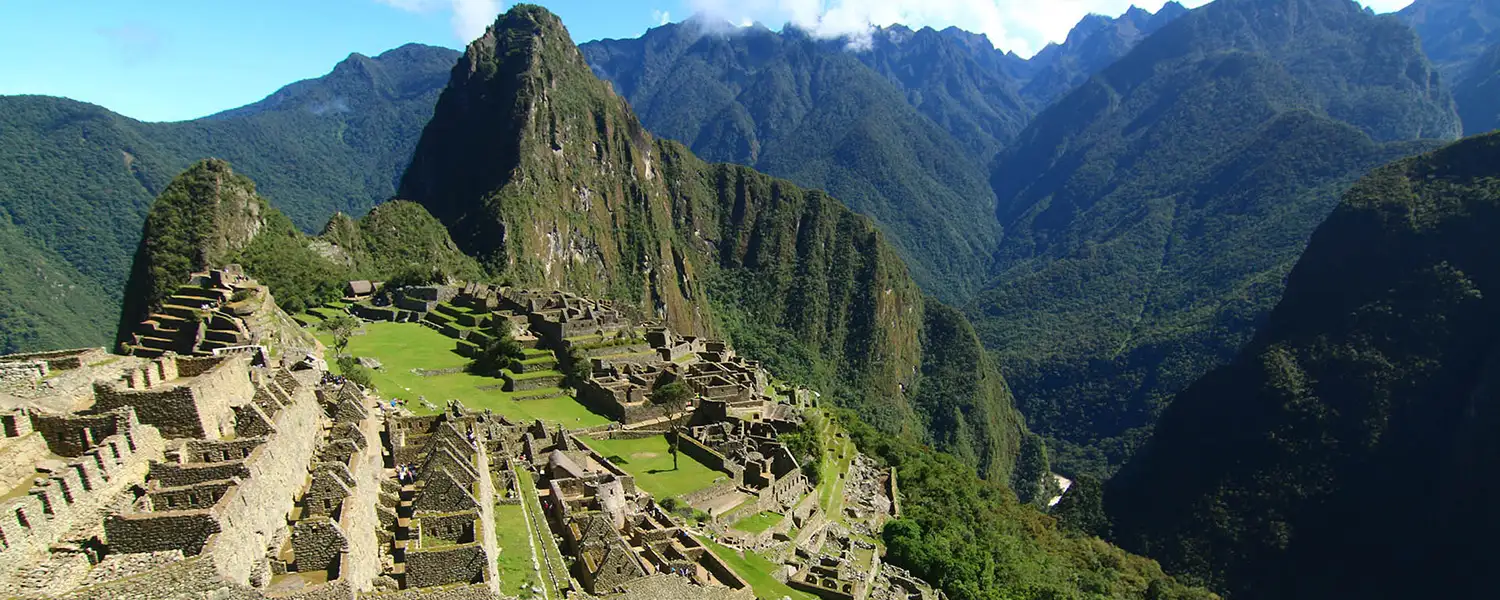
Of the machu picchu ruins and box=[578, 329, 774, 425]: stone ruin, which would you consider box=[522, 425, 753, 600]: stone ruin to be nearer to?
the machu picchu ruins

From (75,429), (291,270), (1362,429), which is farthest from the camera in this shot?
(1362,429)

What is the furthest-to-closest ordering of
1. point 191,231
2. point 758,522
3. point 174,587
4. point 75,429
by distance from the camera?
point 191,231, point 758,522, point 75,429, point 174,587

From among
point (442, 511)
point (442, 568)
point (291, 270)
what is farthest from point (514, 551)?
point (291, 270)

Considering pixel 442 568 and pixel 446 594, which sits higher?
pixel 442 568

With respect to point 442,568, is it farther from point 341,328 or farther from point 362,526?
point 341,328

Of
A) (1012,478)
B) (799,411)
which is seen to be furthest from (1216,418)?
(799,411)

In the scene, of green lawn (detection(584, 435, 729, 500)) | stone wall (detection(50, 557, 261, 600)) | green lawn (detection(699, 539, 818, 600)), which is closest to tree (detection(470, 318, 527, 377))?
green lawn (detection(584, 435, 729, 500))
